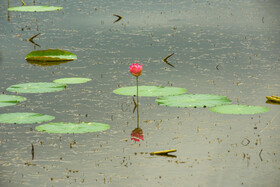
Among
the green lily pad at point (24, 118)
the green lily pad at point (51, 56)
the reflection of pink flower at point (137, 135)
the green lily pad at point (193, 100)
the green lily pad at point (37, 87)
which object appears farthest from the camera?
the green lily pad at point (51, 56)

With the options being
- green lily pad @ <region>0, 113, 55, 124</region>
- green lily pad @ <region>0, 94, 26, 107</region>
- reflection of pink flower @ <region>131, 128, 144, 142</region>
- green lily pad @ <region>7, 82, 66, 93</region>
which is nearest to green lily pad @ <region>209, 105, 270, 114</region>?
reflection of pink flower @ <region>131, 128, 144, 142</region>

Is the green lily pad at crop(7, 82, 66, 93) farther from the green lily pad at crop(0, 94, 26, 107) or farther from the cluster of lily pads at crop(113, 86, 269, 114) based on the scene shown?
the cluster of lily pads at crop(113, 86, 269, 114)

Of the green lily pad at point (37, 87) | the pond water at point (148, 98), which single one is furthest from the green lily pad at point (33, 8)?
the green lily pad at point (37, 87)

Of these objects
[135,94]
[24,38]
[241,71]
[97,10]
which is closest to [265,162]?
[135,94]

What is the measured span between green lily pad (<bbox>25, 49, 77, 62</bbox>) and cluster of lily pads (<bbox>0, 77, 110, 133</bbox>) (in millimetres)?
1916

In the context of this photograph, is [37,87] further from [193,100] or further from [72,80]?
[193,100]

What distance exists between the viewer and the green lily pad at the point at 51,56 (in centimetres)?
1099

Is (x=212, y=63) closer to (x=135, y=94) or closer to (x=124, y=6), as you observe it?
(x=135, y=94)

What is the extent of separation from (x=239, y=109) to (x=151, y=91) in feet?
4.44

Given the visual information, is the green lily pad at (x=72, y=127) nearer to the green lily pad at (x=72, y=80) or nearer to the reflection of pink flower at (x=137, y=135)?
the reflection of pink flower at (x=137, y=135)

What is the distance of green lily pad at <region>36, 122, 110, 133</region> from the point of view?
23.1ft

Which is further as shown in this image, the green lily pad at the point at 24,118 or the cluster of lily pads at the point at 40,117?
the green lily pad at the point at 24,118

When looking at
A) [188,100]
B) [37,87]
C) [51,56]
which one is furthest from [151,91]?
[51,56]

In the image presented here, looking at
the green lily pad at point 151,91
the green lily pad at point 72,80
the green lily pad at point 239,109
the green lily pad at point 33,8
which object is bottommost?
the green lily pad at point 239,109
